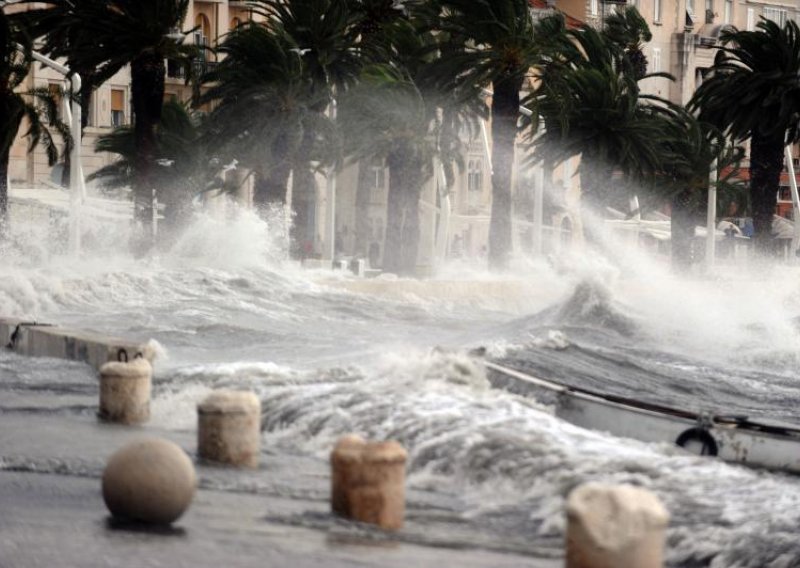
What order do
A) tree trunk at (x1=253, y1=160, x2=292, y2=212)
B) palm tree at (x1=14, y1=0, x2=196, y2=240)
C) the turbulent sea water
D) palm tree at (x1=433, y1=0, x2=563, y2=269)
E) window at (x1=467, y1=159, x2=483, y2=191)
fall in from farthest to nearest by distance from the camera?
window at (x1=467, y1=159, x2=483, y2=191) → tree trunk at (x1=253, y1=160, x2=292, y2=212) → palm tree at (x1=433, y1=0, x2=563, y2=269) → palm tree at (x1=14, y1=0, x2=196, y2=240) → the turbulent sea water

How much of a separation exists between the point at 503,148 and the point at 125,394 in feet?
105

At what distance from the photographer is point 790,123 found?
53.5 metres

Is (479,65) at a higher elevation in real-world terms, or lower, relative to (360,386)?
higher

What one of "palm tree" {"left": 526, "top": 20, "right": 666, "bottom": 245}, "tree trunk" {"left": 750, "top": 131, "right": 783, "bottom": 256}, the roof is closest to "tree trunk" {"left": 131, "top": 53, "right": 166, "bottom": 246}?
"palm tree" {"left": 526, "top": 20, "right": 666, "bottom": 245}

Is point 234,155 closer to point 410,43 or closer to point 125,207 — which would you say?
point 410,43

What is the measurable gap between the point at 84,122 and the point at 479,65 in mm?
25485

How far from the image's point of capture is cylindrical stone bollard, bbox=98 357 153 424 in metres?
16.3

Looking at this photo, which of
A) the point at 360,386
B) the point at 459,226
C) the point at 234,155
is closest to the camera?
the point at 360,386

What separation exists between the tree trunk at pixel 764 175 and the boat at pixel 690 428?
37.0 m

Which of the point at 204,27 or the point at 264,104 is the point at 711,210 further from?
the point at 204,27

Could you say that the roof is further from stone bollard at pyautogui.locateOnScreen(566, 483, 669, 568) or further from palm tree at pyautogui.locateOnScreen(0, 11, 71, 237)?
stone bollard at pyautogui.locateOnScreen(566, 483, 669, 568)

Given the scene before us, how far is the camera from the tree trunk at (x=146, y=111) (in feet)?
143

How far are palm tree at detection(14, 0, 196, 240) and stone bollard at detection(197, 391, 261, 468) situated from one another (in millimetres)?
30093

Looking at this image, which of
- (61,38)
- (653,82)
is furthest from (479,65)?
(653,82)
